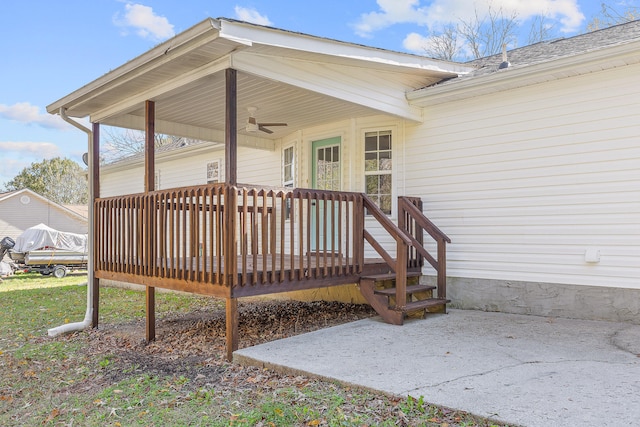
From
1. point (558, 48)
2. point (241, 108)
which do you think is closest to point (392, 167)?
point (241, 108)

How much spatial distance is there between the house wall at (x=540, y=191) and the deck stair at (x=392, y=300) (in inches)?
28.8

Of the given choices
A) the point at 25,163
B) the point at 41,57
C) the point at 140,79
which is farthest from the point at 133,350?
the point at 25,163

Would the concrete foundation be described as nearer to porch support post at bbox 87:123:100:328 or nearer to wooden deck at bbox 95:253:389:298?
wooden deck at bbox 95:253:389:298

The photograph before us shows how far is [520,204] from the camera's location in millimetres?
6020

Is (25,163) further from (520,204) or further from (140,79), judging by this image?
(520,204)

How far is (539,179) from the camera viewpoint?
5.86 metres

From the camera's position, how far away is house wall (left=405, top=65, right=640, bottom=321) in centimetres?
526

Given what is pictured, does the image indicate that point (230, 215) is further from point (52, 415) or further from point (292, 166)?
point (292, 166)

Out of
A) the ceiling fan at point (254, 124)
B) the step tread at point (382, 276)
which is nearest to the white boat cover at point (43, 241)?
the ceiling fan at point (254, 124)

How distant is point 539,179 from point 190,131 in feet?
18.1

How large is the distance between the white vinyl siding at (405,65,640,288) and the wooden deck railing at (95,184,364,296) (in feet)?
5.42

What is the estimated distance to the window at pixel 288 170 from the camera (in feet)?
28.1

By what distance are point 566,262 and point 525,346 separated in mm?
1787

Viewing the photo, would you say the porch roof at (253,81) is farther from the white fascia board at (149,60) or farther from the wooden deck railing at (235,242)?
the wooden deck railing at (235,242)
